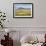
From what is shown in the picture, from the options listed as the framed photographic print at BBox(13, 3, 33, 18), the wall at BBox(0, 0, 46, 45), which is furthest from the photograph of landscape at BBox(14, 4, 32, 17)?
the wall at BBox(0, 0, 46, 45)

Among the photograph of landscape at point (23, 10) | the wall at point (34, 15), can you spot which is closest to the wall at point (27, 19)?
the wall at point (34, 15)

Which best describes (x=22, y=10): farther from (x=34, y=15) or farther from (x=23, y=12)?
(x=34, y=15)

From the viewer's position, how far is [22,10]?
4707mm

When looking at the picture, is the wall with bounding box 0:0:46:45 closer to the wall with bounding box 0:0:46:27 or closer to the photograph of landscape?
the wall with bounding box 0:0:46:27

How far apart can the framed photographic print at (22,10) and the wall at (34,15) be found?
0.10 m

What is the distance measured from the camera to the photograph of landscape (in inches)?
184

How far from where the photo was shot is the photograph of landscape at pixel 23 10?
467cm

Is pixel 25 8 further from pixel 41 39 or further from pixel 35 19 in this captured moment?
pixel 41 39

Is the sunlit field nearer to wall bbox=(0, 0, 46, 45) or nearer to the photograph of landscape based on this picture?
the photograph of landscape

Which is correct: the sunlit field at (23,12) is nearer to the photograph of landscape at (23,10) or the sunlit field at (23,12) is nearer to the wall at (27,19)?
the photograph of landscape at (23,10)

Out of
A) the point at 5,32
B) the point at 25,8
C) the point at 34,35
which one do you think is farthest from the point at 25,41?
the point at 25,8

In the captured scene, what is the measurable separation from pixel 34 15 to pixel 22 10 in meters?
0.43

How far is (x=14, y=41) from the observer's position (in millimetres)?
4672

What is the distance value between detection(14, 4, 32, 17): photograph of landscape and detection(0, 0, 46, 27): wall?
13 cm
